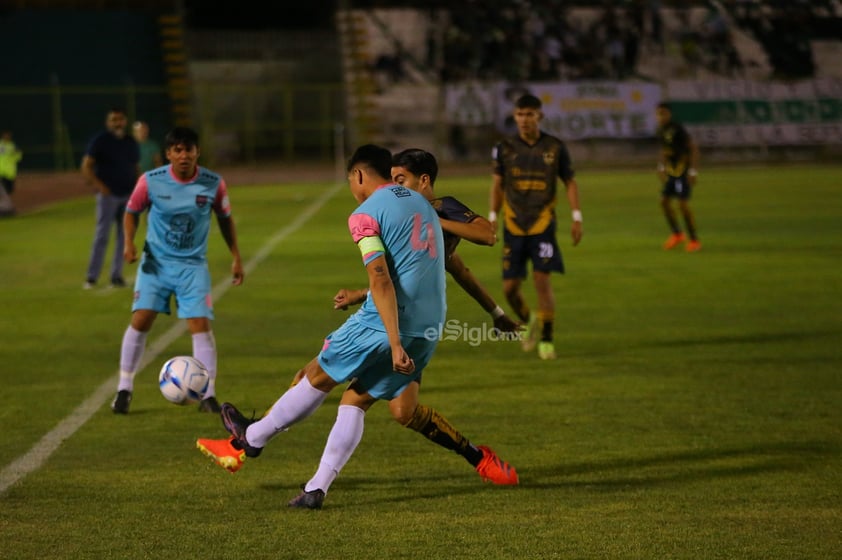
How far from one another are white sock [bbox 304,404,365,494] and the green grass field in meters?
0.15

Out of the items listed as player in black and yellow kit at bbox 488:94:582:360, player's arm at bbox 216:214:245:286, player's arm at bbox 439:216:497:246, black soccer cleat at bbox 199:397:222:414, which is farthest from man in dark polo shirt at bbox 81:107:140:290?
player's arm at bbox 439:216:497:246

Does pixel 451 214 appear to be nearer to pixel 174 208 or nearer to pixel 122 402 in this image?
pixel 174 208

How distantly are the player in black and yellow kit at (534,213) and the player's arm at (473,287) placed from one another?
3776 millimetres

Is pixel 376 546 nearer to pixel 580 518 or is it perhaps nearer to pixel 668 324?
pixel 580 518

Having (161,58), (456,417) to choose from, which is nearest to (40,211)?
(161,58)

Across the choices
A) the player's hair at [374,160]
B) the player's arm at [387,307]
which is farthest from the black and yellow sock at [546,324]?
the player's arm at [387,307]

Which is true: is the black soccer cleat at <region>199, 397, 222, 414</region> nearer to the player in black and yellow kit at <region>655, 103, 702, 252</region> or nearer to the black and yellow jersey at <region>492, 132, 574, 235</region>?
the black and yellow jersey at <region>492, 132, 574, 235</region>

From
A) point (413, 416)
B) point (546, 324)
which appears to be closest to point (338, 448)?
point (413, 416)

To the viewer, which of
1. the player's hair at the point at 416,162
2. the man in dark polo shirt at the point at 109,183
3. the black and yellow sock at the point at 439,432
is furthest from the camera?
the man in dark polo shirt at the point at 109,183

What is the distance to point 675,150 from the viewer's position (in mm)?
21344

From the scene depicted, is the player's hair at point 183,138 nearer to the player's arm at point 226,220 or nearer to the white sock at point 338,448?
the player's arm at point 226,220

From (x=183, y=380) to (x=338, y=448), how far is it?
1.69 meters

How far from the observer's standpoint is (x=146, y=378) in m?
10.8

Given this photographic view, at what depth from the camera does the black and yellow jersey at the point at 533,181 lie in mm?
11727
